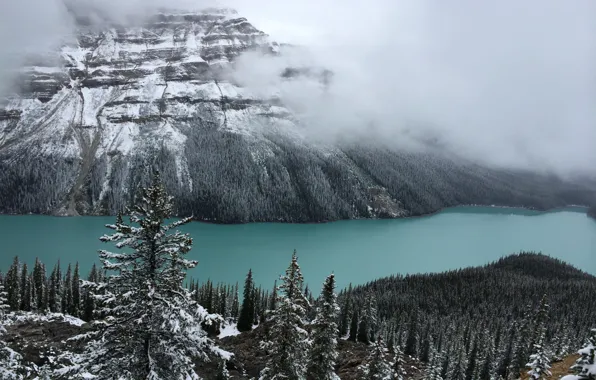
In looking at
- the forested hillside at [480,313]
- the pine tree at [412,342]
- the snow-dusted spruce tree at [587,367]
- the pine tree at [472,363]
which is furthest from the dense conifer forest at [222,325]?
the forested hillside at [480,313]

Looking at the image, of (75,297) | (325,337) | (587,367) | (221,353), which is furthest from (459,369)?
(75,297)

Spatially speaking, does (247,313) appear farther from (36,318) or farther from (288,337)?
(288,337)

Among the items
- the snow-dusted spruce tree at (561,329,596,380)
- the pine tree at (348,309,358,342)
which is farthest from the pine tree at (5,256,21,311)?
the snow-dusted spruce tree at (561,329,596,380)

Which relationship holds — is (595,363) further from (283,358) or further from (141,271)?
(283,358)

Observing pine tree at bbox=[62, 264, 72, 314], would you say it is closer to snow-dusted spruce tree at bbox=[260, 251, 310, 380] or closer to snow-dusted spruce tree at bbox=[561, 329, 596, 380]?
snow-dusted spruce tree at bbox=[260, 251, 310, 380]

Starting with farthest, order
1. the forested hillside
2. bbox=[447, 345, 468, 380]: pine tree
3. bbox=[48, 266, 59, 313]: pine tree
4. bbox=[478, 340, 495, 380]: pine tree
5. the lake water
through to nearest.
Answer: the lake water < bbox=[48, 266, 59, 313]: pine tree < the forested hillside < bbox=[478, 340, 495, 380]: pine tree < bbox=[447, 345, 468, 380]: pine tree

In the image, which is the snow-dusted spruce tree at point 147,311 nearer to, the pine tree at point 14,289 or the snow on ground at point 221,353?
the snow on ground at point 221,353
